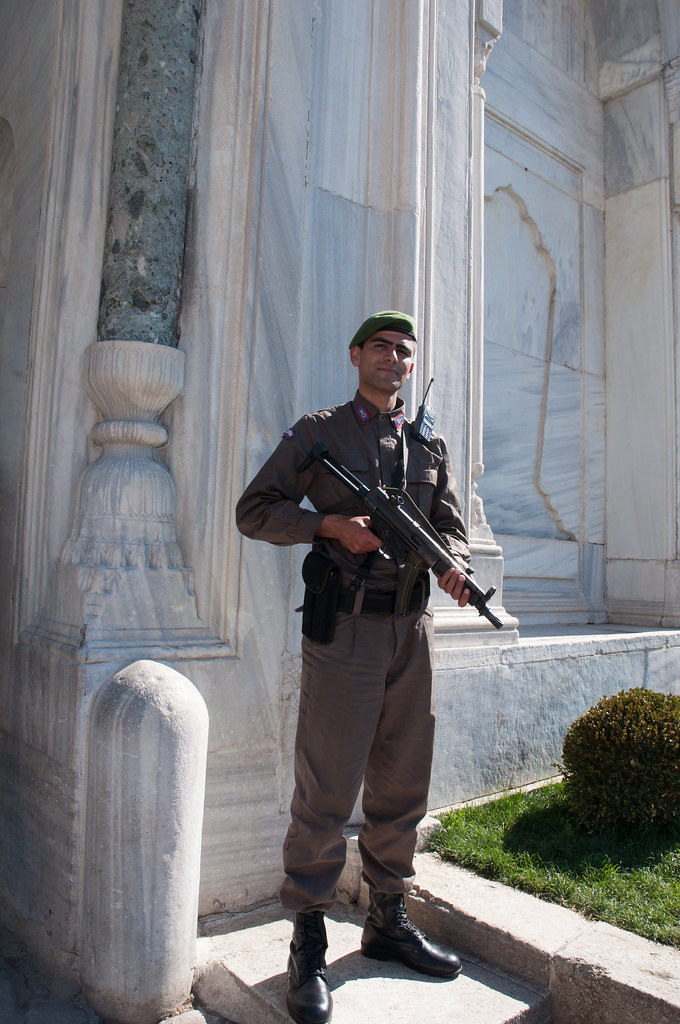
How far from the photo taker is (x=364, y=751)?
2412mm

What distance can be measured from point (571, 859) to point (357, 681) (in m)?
1.32

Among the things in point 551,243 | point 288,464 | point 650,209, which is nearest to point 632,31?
point 650,209

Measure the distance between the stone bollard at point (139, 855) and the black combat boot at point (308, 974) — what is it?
15.2 inches

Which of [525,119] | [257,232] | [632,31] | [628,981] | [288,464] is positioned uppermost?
[632,31]

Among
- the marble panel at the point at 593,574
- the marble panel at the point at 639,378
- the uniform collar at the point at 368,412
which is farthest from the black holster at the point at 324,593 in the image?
→ the marble panel at the point at 639,378

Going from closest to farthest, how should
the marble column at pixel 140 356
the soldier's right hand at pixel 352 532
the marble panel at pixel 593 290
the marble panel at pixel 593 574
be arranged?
the soldier's right hand at pixel 352 532 → the marble column at pixel 140 356 → the marble panel at pixel 593 574 → the marble panel at pixel 593 290

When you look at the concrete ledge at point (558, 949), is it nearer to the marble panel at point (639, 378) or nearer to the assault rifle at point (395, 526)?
the assault rifle at point (395, 526)

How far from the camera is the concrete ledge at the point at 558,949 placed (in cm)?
223

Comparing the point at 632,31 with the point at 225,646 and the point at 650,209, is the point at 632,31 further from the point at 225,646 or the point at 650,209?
the point at 225,646

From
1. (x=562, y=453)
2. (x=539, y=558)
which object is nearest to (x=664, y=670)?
(x=539, y=558)

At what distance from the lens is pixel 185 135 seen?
3.17 metres

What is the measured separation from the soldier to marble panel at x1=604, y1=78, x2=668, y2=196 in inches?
202

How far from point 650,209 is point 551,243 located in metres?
0.94

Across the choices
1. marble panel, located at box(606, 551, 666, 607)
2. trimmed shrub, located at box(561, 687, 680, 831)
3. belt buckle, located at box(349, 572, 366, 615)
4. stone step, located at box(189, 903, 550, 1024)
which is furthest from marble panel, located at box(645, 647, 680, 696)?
belt buckle, located at box(349, 572, 366, 615)
